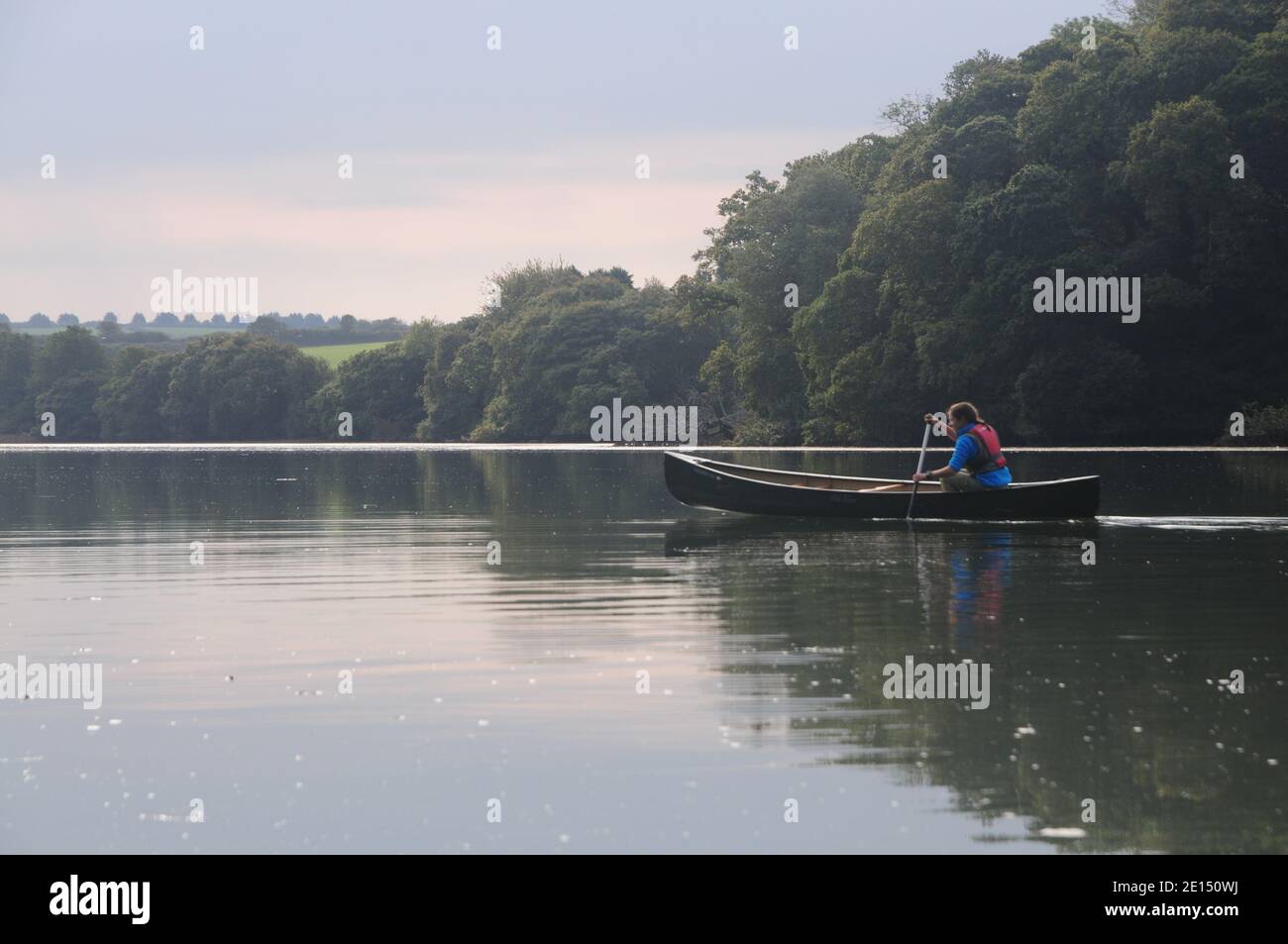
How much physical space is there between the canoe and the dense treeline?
1588 inches

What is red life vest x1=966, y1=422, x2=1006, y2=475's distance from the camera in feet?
94.7

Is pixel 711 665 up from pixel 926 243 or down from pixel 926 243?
down

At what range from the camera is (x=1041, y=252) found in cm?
7238

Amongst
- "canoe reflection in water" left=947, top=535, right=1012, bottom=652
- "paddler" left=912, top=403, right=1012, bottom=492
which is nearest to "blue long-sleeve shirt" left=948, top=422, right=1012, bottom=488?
"paddler" left=912, top=403, right=1012, bottom=492

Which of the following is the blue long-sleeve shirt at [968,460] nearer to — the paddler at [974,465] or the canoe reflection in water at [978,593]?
the paddler at [974,465]

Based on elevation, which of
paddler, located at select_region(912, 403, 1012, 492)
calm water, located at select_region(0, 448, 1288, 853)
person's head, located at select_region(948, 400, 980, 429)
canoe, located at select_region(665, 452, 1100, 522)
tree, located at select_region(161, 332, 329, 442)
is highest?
tree, located at select_region(161, 332, 329, 442)

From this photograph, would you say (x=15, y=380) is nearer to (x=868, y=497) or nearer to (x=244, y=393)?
(x=244, y=393)

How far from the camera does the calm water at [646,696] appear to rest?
8.98m

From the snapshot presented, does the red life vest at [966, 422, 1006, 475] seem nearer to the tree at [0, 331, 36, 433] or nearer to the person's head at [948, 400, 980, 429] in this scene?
the person's head at [948, 400, 980, 429]

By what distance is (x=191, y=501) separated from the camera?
40.2 metres

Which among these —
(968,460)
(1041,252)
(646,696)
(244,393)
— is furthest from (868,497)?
(244,393)
